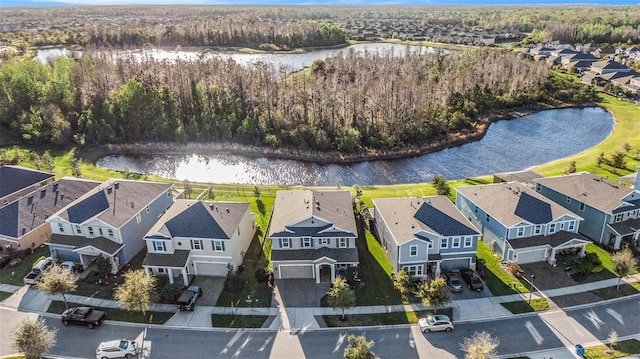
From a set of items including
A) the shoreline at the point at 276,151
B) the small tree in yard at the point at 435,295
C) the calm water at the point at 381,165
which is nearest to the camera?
the small tree in yard at the point at 435,295

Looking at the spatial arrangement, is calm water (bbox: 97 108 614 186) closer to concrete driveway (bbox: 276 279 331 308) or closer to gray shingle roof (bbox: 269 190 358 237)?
gray shingle roof (bbox: 269 190 358 237)

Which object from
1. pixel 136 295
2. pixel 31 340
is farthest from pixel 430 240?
pixel 31 340

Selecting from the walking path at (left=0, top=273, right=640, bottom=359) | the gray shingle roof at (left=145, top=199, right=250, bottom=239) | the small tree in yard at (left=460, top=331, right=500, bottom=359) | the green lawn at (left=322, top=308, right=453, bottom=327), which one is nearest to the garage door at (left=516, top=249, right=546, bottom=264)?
the walking path at (left=0, top=273, right=640, bottom=359)

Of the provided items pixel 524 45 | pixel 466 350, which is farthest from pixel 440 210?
pixel 524 45

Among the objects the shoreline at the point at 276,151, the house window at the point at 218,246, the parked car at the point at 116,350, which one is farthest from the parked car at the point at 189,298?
the shoreline at the point at 276,151

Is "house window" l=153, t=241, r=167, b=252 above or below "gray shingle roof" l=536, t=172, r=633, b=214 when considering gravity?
below

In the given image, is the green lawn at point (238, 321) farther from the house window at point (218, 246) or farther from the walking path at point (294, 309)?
the house window at point (218, 246)
